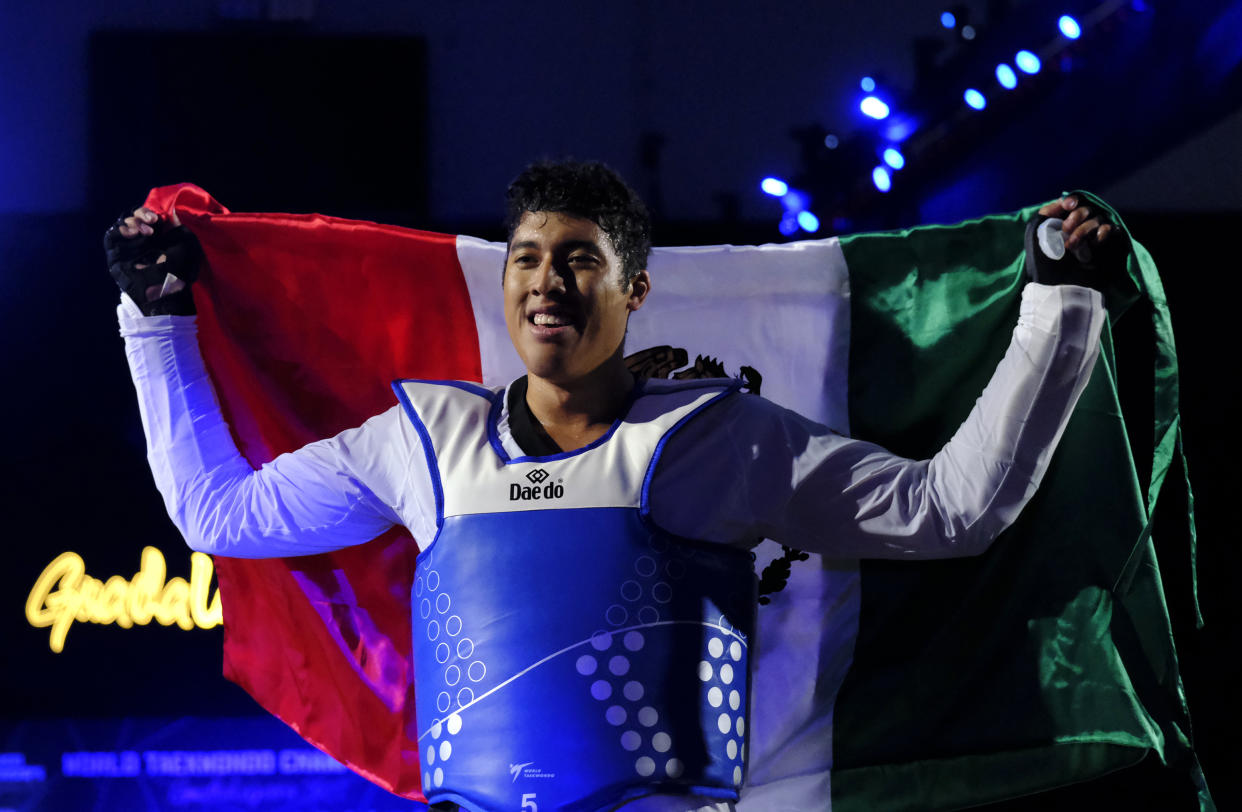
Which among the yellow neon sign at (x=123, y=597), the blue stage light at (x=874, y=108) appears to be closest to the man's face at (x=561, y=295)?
the blue stage light at (x=874, y=108)

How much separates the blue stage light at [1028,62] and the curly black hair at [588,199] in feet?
3.36

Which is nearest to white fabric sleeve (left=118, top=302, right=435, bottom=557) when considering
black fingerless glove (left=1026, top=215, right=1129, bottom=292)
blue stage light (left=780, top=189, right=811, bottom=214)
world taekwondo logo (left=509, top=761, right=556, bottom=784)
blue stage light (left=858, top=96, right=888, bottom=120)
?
world taekwondo logo (left=509, top=761, right=556, bottom=784)

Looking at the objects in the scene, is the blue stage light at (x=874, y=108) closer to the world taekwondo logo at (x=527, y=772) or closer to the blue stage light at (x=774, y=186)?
the blue stage light at (x=774, y=186)

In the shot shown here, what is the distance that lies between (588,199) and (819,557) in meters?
0.69

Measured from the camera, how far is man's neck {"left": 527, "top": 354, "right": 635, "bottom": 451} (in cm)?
Result: 168

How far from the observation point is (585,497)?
154 centimetres

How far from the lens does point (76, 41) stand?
2582 millimetres

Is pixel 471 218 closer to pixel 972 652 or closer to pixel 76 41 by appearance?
pixel 76 41

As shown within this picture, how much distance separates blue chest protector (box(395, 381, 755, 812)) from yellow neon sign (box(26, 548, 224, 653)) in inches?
42.2

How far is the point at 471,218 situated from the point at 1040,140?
1226 mm


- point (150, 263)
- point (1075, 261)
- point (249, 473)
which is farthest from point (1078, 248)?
point (150, 263)

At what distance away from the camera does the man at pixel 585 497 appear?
1.49 m

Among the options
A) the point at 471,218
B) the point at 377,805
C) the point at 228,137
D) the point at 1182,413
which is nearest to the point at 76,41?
the point at 228,137

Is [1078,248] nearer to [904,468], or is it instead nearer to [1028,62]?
[904,468]
